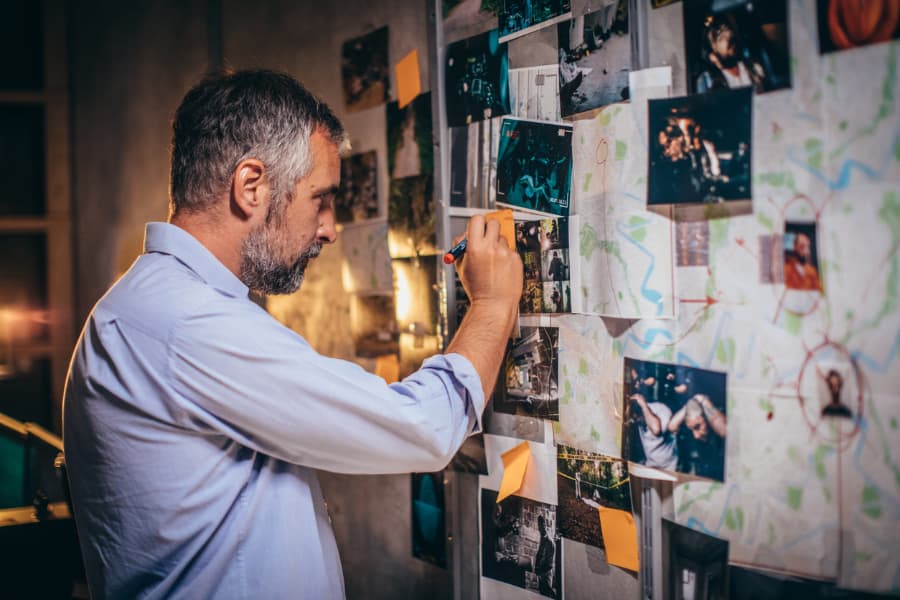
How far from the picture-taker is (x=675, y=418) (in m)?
0.85

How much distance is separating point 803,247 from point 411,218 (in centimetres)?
76

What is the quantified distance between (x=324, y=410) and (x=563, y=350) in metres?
0.41

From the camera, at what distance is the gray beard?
100cm

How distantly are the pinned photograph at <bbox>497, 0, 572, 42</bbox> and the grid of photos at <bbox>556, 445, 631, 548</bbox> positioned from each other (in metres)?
0.69

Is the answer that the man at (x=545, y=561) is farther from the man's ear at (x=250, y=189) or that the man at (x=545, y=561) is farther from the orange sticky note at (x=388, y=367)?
the man's ear at (x=250, y=189)

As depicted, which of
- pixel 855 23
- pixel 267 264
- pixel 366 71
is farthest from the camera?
pixel 366 71

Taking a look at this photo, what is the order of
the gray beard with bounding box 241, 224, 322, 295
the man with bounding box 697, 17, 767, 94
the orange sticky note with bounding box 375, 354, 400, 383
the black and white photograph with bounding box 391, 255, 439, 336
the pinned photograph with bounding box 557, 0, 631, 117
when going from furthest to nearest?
1. the orange sticky note with bounding box 375, 354, 400, 383
2. the black and white photograph with bounding box 391, 255, 439, 336
3. the gray beard with bounding box 241, 224, 322, 295
4. the pinned photograph with bounding box 557, 0, 631, 117
5. the man with bounding box 697, 17, 767, 94

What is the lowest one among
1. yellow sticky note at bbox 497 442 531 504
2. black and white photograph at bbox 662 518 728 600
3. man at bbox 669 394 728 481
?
black and white photograph at bbox 662 518 728 600

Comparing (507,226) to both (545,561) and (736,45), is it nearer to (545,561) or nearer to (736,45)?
(736,45)

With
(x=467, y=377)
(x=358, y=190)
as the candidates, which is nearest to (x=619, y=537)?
(x=467, y=377)

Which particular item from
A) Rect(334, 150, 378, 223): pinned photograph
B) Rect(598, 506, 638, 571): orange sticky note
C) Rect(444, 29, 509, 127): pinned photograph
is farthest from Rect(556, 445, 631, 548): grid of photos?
Rect(334, 150, 378, 223): pinned photograph

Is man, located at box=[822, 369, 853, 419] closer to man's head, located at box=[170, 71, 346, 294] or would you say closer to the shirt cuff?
the shirt cuff

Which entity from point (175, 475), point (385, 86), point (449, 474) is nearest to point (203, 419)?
point (175, 475)

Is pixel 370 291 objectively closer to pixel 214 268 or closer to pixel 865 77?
pixel 214 268
